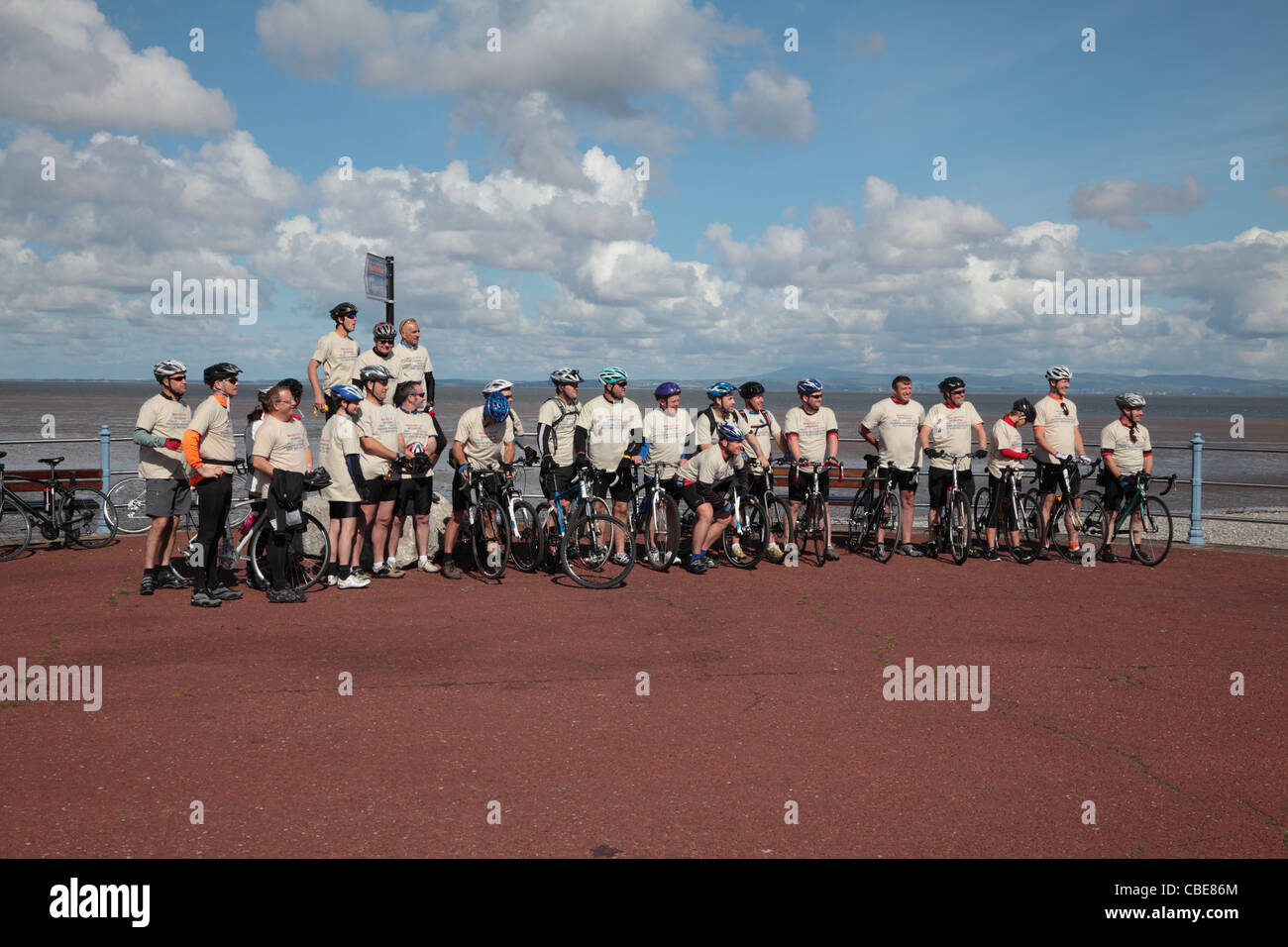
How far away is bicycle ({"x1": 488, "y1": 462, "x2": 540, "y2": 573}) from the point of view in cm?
977

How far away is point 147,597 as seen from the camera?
28.7 ft

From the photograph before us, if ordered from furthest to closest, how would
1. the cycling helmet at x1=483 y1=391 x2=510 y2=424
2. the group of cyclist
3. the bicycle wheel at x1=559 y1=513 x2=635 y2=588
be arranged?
the cycling helmet at x1=483 y1=391 x2=510 y2=424 → the bicycle wheel at x1=559 y1=513 x2=635 y2=588 → the group of cyclist

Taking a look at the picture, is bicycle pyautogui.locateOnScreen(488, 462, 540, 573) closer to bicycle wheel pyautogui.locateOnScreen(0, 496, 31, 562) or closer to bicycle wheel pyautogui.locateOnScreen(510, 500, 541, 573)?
bicycle wheel pyautogui.locateOnScreen(510, 500, 541, 573)

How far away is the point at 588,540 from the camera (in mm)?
9516

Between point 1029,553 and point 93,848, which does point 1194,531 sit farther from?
point 93,848

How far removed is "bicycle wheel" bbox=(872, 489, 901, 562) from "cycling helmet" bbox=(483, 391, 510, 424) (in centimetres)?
468

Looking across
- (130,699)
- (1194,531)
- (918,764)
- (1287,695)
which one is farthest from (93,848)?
(1194,531)

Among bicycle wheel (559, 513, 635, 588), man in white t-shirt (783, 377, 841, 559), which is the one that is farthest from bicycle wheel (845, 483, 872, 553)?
bicycle wheel (559, 513, 635, 588)

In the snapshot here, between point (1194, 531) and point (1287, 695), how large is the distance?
698 centimetres

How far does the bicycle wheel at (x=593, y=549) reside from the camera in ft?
30.7

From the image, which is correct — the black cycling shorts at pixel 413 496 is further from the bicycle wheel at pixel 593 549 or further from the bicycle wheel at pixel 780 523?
the bicycle wheel at pixel 780 523

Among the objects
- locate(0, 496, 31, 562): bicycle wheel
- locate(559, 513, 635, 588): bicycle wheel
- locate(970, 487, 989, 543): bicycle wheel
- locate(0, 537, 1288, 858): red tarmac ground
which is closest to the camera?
locate(0, 537, 1288, 858): red tarmac ground

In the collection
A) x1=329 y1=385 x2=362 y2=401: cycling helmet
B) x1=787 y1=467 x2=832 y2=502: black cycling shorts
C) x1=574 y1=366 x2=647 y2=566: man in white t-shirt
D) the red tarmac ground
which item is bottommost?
the red tarmac ground

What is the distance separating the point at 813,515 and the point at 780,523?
1.33 ft
